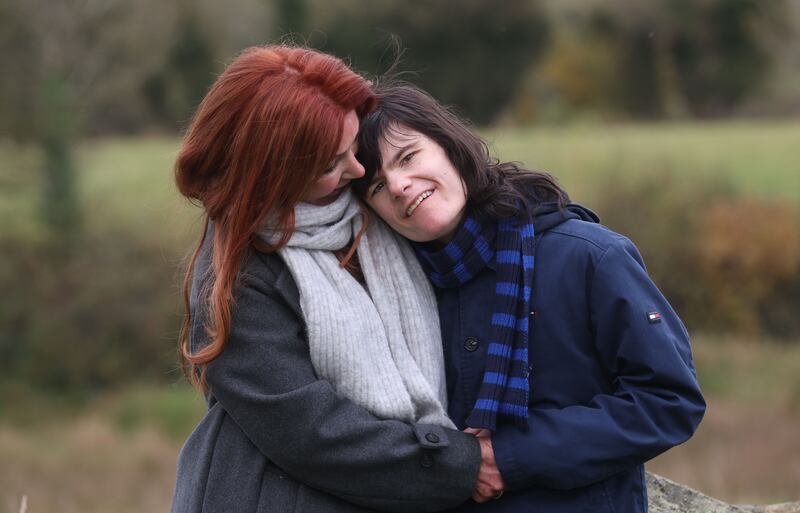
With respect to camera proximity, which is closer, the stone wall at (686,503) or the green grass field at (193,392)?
the stone wall at (686,503)

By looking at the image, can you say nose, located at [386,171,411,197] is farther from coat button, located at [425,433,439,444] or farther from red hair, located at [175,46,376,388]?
coat button, located at [425,433,439,444]

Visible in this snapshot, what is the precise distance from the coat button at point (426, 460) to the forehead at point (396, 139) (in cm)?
73

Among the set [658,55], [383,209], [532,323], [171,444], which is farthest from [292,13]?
[532,323]

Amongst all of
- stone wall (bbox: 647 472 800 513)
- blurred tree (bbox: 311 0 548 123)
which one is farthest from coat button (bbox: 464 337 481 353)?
blurred tree (bbox: 311 0 548 123)

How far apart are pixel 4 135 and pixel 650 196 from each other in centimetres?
1013

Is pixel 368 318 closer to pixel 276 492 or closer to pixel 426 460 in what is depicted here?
pixel 426 460

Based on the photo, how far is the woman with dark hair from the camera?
236 centimetres

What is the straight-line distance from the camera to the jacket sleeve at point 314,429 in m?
2.38

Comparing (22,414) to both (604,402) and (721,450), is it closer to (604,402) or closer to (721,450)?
(721,450)

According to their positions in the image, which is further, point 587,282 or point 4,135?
point 4,135

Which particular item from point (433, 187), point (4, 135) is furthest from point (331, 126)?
point (4, 135)

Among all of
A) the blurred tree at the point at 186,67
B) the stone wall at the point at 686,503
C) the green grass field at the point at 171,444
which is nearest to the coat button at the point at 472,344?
the stone wall at the point at 686,503

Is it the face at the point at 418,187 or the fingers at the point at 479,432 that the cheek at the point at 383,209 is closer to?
the face at the point at 418,187

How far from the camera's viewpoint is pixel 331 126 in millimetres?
2445
